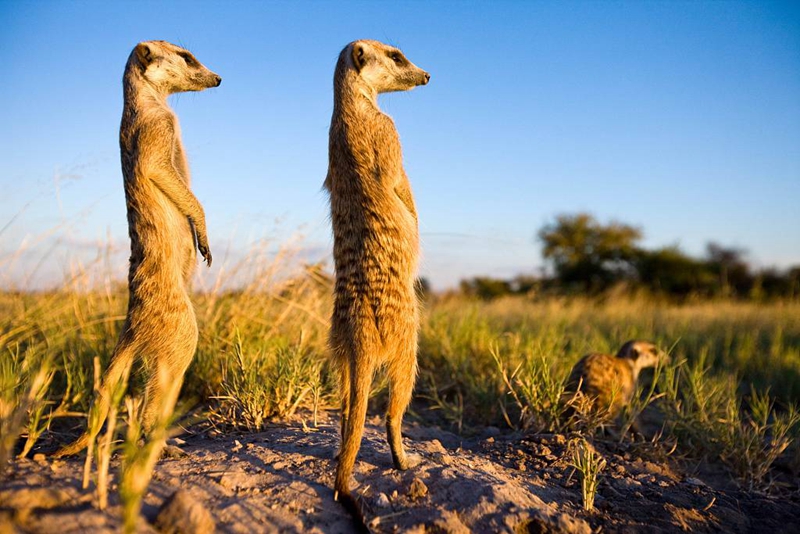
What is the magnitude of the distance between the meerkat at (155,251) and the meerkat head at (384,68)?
114 cm

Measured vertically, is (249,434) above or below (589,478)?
below

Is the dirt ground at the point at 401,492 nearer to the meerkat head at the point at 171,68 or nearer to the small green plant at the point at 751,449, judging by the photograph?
the small green plant at the point at 751,449

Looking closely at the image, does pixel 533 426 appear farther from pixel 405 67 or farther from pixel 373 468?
pixel 405 67

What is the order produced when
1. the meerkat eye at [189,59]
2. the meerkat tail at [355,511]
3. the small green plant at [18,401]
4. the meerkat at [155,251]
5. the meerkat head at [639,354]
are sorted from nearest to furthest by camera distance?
the small green plant at [18,401] → the meerkat tail at [355,511] → the meerkat at [155,251] → the meerkat eye at [189,59] → the meerkat head at [639,354]

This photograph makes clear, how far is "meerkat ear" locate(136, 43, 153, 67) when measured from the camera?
12.0 feet

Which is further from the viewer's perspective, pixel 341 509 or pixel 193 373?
pixel 193 373

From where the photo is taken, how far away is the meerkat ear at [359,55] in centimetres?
329

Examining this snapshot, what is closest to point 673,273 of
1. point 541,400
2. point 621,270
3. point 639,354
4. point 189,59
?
point 621,270

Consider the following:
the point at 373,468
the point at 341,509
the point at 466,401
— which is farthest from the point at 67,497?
the point at 466,401

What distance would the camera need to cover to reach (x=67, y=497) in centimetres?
215

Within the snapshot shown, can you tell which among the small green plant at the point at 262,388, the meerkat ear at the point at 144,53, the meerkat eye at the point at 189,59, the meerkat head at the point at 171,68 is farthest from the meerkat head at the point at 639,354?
the meerkat ear at the point at 144,53

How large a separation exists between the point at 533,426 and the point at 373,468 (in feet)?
4.50

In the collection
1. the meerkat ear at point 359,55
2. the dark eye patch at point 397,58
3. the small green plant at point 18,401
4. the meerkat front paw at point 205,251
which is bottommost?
the small green plant at point 18,401

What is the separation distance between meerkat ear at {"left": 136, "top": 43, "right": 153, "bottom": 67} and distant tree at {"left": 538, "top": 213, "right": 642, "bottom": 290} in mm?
20093
